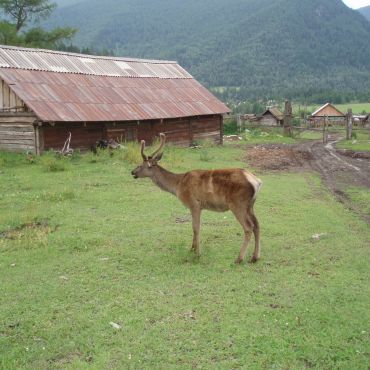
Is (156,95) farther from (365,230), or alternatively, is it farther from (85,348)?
(85,348)

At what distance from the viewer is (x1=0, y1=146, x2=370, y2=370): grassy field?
539cm

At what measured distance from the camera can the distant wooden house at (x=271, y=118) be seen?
1960 inches

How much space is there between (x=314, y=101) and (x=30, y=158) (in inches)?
3426

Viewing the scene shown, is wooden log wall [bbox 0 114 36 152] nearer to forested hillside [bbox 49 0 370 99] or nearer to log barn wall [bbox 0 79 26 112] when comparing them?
log barn wall [bbox 0 79 26 112]

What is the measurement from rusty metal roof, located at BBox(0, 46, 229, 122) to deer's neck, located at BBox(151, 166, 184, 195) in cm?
1228

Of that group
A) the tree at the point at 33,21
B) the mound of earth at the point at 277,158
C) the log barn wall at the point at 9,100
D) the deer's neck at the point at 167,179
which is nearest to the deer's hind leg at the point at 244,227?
the deer's neck at the point at 167,179

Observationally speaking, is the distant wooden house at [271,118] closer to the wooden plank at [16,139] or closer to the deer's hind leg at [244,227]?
the wooden plank at [16,139]

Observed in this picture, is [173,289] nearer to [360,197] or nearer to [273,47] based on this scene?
[360,197]

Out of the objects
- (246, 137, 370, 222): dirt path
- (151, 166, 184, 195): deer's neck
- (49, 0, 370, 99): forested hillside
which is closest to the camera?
(151, 166, 184, 195): deer's neck

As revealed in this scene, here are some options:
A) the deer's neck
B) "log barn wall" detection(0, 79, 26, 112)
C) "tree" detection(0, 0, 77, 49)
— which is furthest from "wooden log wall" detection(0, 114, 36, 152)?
"tree" detection(0, 0, 77, 49)

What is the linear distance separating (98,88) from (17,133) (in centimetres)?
567

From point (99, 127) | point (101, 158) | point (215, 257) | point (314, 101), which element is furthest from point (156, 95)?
point (314, 101)

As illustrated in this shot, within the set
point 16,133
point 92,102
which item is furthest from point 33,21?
point 16,133

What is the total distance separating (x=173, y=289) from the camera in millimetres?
7016
